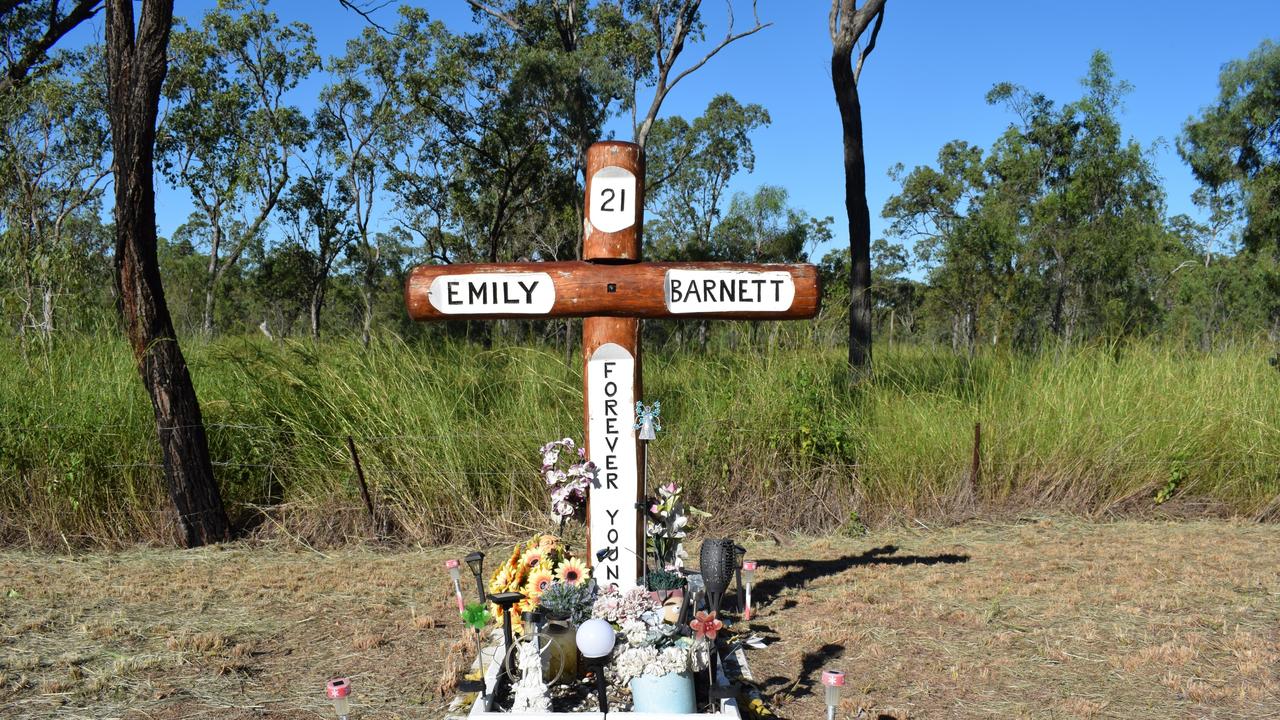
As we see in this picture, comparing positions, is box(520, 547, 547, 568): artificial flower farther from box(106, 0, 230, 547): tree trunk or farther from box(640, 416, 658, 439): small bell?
box(106, 0, 230, 547): tree trunk

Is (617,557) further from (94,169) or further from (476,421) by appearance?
(94,169)

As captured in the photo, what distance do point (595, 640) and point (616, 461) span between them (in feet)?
3.96

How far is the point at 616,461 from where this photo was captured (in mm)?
4059

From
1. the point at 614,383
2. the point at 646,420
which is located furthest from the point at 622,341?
the point at 646,420

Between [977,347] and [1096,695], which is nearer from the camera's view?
[1096,695]

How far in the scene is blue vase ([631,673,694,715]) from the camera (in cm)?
309

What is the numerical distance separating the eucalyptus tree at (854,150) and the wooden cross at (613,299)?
15.2ft

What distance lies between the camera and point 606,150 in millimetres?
4008

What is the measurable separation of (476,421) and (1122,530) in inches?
180

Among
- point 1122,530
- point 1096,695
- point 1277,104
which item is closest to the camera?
point 1096,695

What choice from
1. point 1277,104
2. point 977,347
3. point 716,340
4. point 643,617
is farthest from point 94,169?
point 1277,104

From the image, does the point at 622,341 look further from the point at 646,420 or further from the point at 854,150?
the point at 854,150

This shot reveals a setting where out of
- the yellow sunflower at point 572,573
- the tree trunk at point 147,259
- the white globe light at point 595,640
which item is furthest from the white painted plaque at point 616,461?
the tree trunk at point 147,259

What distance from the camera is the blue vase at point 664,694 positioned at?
122 inches
